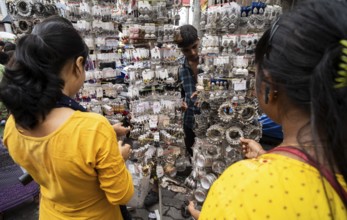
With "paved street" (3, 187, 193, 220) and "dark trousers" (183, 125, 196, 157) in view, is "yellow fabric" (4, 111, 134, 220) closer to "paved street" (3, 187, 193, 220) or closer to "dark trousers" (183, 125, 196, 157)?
"paved street" (3, 187, 193, 220)

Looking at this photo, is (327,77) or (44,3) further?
(44,3)

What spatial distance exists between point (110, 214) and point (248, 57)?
4.21 ft

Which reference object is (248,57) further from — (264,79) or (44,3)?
(44,3)

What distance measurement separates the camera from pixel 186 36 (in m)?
2.01

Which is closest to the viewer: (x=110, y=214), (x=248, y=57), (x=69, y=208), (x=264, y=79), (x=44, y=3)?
(x=264, y=79)

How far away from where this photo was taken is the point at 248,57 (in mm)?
1568

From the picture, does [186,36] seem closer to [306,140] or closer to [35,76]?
[35,76]

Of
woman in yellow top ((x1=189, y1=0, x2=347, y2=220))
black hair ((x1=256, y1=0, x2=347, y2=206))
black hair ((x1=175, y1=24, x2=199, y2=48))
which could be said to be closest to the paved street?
black hair ((x1=175, y1=24, x2=199, y2=48))

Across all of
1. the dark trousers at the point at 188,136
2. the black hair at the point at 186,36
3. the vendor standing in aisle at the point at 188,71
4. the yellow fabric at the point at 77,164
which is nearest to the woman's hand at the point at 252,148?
the yellow fabric at the point at 77,164

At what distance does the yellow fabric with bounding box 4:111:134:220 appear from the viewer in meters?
0.83

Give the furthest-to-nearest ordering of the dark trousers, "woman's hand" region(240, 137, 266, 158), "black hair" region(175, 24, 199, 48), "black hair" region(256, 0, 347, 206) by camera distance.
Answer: the dark trousers
"black hair" region(175, 24, 199, 48)
"woman's hand" region(240, 137, 266, 158)
"black hair" region(256, 0, 347, 206)

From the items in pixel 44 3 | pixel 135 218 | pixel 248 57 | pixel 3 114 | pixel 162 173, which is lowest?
pixel 135 218

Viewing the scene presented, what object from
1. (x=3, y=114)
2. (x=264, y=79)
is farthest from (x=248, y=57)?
(x=3, y=114)

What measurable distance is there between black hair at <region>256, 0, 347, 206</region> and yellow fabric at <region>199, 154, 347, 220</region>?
0.07 meters
